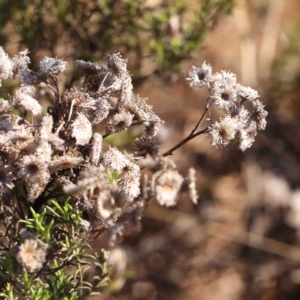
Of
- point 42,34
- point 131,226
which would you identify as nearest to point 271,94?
point 42,34

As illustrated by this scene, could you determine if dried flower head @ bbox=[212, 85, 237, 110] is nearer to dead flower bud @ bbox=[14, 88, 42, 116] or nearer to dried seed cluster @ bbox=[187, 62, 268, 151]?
dried seed cluster @ bbox=[187, 62, 268, 151]

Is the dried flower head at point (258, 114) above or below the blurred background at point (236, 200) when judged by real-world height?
below

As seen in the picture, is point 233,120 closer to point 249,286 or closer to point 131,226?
point 131,226

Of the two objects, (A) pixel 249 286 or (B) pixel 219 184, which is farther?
(B) pixel 219 184

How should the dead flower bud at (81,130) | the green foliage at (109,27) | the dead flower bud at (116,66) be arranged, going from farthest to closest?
1. the green foliage at (109,27)
2. the dead flower bud at (116,66)
3. the dead flower bud at (81,130)

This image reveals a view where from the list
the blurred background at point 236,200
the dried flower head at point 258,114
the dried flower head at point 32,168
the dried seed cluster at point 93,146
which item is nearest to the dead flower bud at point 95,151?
the dried seed cluster at point 93,146

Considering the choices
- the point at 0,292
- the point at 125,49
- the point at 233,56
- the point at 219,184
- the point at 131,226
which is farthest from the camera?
the point at 233,56

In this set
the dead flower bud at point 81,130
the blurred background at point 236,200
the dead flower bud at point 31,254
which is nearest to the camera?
the dead flower bud at point 31,254

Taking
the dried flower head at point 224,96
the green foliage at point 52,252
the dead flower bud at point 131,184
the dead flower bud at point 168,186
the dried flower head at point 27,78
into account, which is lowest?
the green foliage at point 52,252

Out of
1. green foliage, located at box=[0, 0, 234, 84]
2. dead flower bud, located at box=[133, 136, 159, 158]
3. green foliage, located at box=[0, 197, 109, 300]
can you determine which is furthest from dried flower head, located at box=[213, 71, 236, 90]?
green foliage, located at box=[0, 0, 234, 84]

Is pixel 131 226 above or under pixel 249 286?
under

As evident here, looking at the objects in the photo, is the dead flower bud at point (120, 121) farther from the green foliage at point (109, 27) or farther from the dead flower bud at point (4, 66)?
the green foliage at point (109, 27)
